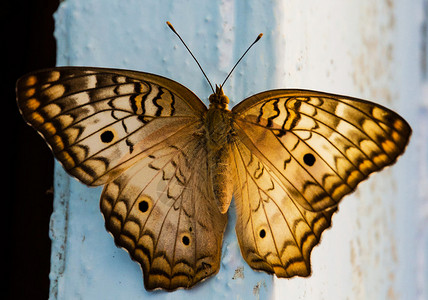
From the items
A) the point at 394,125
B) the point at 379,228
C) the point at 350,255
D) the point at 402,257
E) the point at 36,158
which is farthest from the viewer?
the point at 402,257

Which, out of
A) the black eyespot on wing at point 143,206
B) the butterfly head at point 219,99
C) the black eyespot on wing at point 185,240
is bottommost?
the black eyespot on wing at point 185,240

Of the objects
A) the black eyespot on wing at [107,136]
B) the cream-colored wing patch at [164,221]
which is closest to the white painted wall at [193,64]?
the cream-colored wing patch at [164,221]

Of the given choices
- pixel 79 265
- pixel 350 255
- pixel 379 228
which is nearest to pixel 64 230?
pixel 79 265

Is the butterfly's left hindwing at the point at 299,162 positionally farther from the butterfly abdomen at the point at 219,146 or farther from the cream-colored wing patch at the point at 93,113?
the cream-colored wing patch at the point at 93,113

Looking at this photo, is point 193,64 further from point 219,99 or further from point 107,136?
point 107,136

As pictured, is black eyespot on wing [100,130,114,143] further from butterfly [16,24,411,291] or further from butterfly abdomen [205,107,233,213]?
butterfly abdomen [205,107,233,213]

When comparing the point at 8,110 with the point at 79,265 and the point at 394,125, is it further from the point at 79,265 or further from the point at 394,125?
the point at 394,125

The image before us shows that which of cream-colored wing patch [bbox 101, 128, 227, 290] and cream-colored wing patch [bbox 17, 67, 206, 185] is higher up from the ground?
cream-colored wing patch [bbox 17, 67, 206, 185]

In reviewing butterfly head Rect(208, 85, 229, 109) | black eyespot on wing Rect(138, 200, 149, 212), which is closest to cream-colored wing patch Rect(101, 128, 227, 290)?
black eyespot on wing Rect(138, 200, 149, 212)
